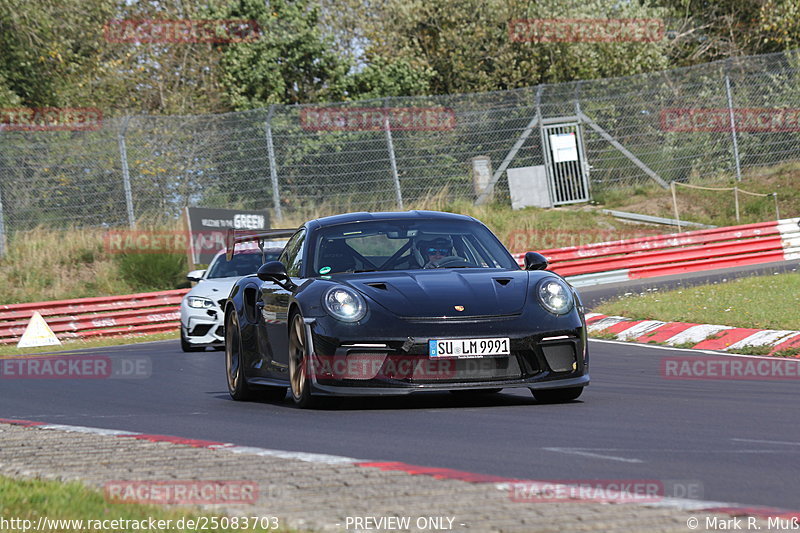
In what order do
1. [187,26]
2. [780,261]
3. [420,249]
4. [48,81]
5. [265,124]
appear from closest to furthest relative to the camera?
[420,249] → [780,261] → [265,124] → [48,81] → [187,26]

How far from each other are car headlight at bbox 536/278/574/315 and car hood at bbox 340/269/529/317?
0.11 meters

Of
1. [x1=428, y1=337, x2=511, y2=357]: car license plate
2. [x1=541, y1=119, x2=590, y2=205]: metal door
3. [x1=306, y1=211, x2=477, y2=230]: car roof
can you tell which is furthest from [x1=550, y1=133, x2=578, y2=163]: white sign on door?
[x1=428, y1=337, x2=511, y2=357]: car license plate

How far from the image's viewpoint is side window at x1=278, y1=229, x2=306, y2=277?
30.3 feet

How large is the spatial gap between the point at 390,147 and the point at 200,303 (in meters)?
10.9

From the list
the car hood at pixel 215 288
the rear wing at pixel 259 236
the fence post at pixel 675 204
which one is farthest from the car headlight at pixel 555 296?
the fence post at pixel 675 204

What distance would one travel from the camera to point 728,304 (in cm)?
1491

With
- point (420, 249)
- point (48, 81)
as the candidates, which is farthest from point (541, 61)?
point (420, 249)

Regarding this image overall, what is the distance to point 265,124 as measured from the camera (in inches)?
1042

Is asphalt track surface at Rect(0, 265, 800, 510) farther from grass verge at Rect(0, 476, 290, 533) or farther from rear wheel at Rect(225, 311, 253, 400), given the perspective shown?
grass verge at Rect(0, 476, 290, 533)

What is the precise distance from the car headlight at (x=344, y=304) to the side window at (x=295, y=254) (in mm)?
1060

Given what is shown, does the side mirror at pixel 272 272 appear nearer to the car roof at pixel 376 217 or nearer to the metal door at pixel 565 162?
the car roof at pixel 376 217

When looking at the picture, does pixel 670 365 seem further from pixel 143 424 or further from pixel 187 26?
pixel 187 26

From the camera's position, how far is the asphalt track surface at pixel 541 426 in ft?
17.3

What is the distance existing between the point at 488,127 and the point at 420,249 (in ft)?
63.2
